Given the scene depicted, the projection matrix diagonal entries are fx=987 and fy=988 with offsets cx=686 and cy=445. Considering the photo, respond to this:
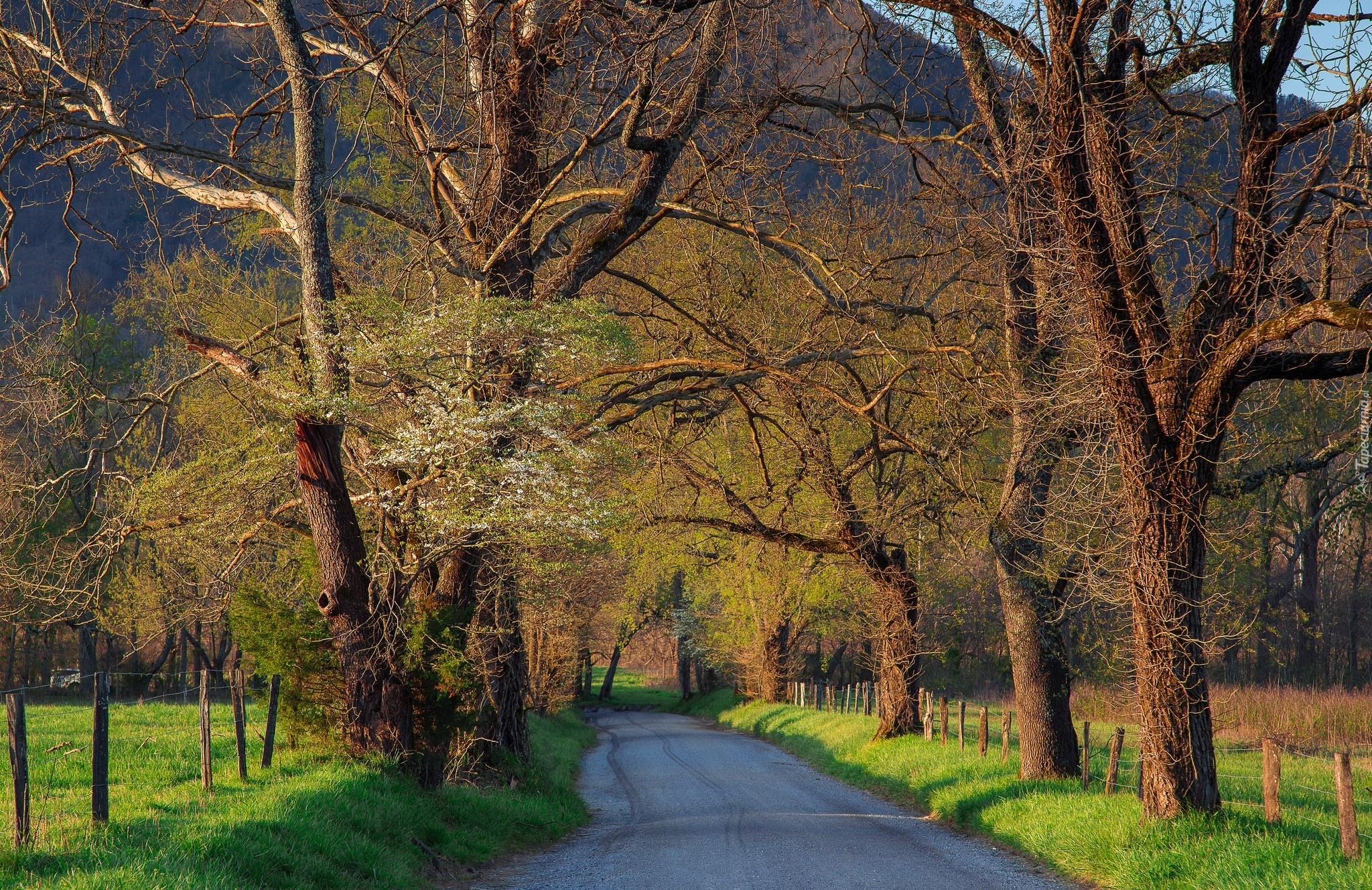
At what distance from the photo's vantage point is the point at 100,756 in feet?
22.4

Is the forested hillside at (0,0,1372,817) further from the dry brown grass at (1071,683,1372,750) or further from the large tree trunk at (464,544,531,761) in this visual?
the dry brown grass at (1071,683,1372,750)

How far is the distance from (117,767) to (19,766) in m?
4.99

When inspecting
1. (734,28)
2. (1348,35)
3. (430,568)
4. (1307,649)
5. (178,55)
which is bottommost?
(1307,649)

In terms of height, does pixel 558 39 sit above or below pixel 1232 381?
above

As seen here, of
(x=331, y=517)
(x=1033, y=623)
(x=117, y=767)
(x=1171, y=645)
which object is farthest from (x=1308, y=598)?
(x=117, y=767)

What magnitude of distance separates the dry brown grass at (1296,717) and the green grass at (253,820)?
14.8 metres

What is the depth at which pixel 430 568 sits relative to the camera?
462 inches

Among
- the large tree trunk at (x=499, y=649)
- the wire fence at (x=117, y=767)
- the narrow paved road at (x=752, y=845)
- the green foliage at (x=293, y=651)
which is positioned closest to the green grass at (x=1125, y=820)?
the narrow paved road at (x=752, y=845)

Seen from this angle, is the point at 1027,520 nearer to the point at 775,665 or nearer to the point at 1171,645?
the point at 1171,645

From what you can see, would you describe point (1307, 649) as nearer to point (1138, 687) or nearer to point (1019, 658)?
point (1019, 658)

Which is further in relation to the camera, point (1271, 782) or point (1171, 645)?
point (1271, 782)

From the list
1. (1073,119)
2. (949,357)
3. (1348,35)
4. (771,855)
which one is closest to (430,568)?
(771,855)

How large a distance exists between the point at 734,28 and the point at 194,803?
8.59 m

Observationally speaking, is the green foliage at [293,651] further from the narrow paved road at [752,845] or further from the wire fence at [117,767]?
the narrow paved road at [752,845]
